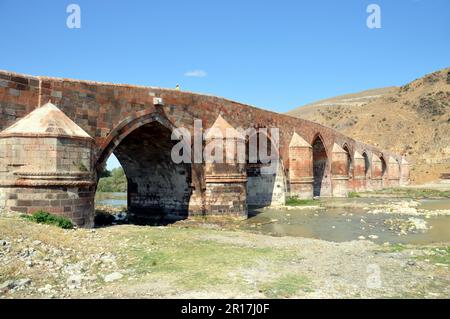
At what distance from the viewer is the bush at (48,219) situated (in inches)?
347

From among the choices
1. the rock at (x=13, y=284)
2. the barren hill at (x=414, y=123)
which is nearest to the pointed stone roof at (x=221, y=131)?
the rock at (x=13, y=284)

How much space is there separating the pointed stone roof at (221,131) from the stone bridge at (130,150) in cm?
7

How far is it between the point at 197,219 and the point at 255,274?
9.37 meters

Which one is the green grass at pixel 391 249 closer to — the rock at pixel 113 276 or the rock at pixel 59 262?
the rock at pixel 113 276

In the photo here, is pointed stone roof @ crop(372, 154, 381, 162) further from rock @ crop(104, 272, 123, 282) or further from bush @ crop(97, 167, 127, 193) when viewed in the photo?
rock @ crop(104, 272, 123, 282)

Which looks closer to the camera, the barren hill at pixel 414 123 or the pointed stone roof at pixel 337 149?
the pointed stone roof at pixel 337 149

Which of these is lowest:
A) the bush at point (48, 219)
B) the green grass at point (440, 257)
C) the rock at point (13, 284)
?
the green grass at point (440, 257)

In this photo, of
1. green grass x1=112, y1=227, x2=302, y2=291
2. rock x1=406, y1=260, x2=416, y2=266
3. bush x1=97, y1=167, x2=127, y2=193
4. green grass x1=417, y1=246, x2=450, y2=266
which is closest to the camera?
green grass x1=112, y1=227, x2=302, y2=291

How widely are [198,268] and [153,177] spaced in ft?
36.0

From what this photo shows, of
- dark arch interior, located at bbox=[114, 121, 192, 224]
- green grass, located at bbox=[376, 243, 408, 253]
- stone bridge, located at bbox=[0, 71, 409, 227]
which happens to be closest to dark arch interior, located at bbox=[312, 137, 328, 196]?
stone bridge, located at bbox=[0, 71, 409, 227]

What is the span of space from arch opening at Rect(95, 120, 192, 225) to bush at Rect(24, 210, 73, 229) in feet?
18.0

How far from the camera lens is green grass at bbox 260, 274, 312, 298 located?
4.99 m

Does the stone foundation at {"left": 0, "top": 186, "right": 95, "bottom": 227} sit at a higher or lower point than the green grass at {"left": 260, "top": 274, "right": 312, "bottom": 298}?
higher

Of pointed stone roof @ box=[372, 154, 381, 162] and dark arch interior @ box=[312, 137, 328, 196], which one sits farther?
pointed stone roof @ box=[372, 154, 381, 162]
